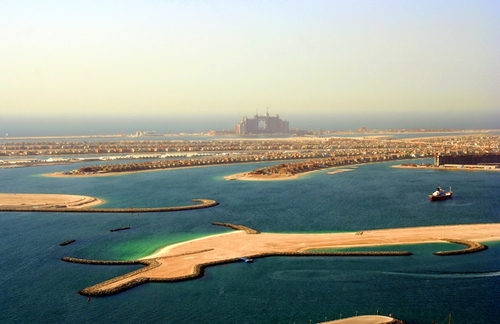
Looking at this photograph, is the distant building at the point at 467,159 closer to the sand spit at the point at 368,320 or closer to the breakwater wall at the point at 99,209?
the breakwater wall at the point at 99,209

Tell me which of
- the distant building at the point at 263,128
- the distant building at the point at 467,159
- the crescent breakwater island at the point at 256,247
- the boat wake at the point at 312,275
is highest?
the distant building at the point at 263,128

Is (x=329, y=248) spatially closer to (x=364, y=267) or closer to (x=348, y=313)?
(x=364, y=267)

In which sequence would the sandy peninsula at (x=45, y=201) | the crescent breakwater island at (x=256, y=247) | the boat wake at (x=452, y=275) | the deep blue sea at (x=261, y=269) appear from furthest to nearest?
the sandy peninsula at (x=45, y=201), the crescent breakwater island at (x=256, y=247), the boat wake at (x=452, y=275), the deep blue sea at (x=261, y=269)

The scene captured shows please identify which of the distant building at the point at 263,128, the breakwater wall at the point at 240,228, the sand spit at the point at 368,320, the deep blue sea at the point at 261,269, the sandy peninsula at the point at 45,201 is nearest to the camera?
the sand spit at the point at 368,320

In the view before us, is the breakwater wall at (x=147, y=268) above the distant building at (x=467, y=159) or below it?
below

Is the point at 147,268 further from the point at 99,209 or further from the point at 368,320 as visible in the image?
the point at 99,209

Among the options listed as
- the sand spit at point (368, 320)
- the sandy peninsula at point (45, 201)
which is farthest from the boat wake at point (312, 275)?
the sandy peninsula at point (45, 201)

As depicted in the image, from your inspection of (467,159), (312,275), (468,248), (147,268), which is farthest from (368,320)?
(467,159)
